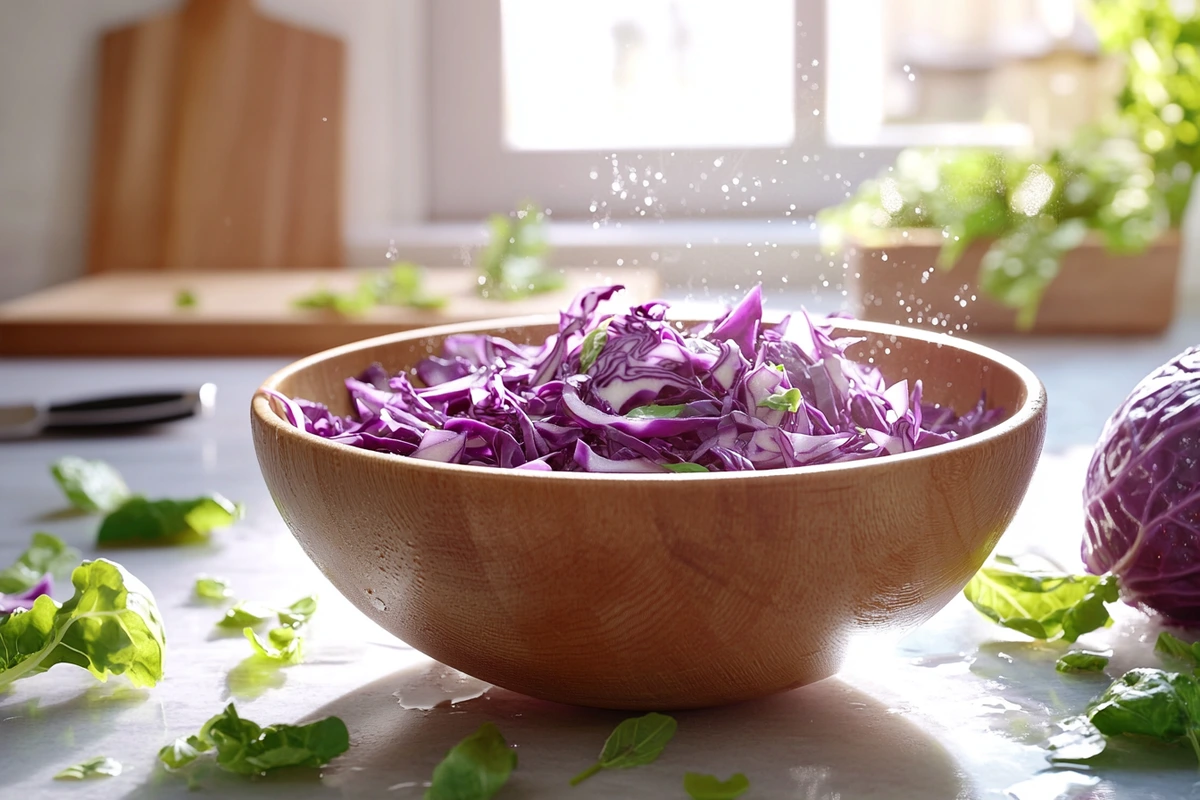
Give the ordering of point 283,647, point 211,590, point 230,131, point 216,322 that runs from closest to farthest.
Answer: point 283,647 → point 211,590 → point 216,322 → point 230,131

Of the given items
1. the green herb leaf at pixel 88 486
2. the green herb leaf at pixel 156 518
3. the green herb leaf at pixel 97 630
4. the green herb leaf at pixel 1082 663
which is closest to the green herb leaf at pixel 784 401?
the green herb leaf at pixel 1082 663

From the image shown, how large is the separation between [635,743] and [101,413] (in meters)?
0.87

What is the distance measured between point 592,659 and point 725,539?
0.28ft

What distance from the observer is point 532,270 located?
189cm

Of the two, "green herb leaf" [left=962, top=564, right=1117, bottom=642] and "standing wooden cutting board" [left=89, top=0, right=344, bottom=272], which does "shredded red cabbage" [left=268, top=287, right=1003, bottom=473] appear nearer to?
"green herb leaf" [left=962, top=564, right=1117, bottom=642]

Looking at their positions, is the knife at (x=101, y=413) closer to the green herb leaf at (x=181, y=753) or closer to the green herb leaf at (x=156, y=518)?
the green herb leaf at (x=156, y=518)

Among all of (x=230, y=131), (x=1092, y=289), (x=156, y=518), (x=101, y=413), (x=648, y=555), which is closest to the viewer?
(x=648, y=555)

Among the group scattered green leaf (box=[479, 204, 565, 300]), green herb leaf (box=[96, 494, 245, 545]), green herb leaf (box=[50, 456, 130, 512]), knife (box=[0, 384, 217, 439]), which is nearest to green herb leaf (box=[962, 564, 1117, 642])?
green herb leaf (box=[96, 494, 245, 545])

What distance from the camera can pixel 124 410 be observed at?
1276 millimetres

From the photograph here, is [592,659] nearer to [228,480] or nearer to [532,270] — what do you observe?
[228,480]

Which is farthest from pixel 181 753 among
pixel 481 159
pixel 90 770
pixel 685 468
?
pixel 481 159

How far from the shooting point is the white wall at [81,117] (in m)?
2.58

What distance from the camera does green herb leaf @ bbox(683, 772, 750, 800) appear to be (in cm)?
53

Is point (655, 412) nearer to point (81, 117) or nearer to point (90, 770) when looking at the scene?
point (90, 770)
